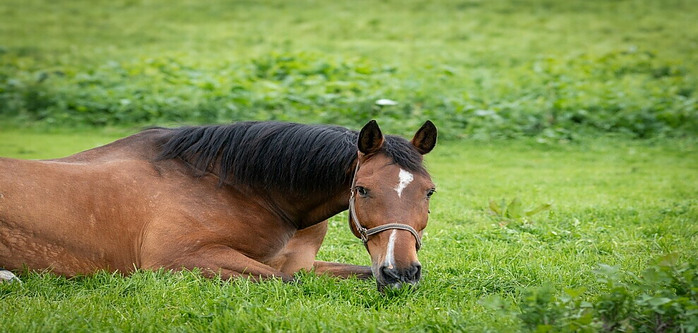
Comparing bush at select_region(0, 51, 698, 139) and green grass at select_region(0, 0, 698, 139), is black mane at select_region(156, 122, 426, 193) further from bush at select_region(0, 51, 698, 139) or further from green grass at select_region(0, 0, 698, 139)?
green grass at select_region(0, 0, 698, 139)

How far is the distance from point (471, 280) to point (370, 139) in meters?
1.23

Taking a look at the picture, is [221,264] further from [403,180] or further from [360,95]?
[360,95]

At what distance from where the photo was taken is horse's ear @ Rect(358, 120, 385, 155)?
460cm

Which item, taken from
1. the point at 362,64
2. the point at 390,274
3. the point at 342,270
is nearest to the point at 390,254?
the point at 390,274

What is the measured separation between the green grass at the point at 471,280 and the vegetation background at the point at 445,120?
0.07 ft

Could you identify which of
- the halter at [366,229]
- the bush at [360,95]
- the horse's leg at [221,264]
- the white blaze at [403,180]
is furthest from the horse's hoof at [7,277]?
the bush at [360,95]

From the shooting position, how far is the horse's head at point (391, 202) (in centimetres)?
432

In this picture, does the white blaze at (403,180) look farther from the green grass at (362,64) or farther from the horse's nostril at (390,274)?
the green grass at (362,64)

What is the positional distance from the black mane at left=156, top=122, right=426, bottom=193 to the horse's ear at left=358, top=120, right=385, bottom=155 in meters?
0.10

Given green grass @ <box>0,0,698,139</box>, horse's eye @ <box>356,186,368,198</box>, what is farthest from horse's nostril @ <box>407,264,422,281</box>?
green grass @ <box>0,0,698,139</box>

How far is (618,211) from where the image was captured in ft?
25.4

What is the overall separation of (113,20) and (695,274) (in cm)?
2231

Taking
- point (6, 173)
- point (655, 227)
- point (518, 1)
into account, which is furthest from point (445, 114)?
point (518, 1)

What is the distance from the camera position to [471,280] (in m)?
4.99
